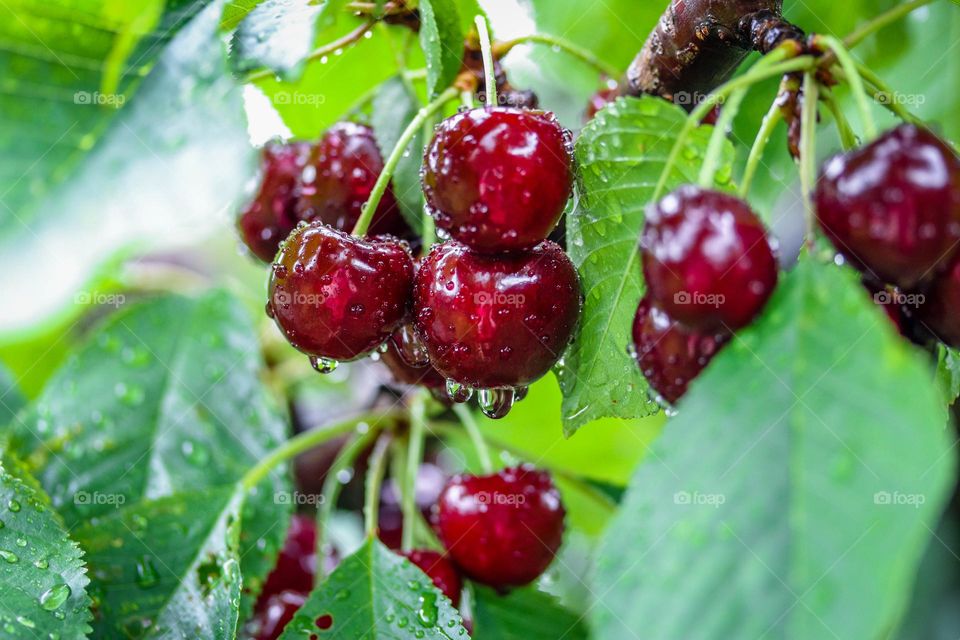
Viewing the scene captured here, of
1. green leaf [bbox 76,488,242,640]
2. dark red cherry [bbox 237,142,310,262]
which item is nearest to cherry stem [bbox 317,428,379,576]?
green leaf [bbox 76,488,242,640]

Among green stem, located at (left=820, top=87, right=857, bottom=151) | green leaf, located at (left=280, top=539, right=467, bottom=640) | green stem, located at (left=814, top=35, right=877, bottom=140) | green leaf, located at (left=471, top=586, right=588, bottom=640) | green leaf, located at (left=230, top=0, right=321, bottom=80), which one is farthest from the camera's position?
green leaf, located at (left=471, top=586, right=588, bottom=640)

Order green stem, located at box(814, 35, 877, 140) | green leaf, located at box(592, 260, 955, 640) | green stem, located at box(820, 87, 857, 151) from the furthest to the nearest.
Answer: green stem, located at box(820, 87, 857, 151) → green stem, located at box(814, 35, 877, 140) → green leaf, located at box(592, 260, 955, 640)

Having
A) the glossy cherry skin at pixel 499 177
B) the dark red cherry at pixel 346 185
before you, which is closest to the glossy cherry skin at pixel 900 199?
the glossy cherry skin at pixel 499 177

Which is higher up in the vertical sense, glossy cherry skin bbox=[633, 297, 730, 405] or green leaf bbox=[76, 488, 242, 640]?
glossy cherry skin bbox=[633, 297, 730, 405]

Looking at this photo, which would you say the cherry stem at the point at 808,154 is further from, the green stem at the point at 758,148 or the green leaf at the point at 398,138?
the green leaf at the point at 398,138

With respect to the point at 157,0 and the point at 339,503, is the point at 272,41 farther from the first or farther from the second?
the point at 339,503

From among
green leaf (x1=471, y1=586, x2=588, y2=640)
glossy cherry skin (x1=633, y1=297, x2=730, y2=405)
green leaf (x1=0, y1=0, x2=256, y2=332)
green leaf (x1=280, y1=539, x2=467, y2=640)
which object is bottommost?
green leaf (x1=471, y1=586, x2=588, y2=640)

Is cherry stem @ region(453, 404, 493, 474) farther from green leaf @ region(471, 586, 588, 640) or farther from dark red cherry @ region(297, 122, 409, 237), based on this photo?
dark red cherry @ region(297, 122, 409, 237)
